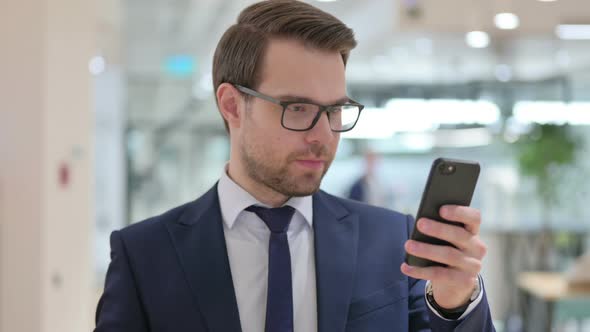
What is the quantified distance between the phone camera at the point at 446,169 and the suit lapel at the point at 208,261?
0.50 m

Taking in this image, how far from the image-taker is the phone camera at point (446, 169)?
130 centimetres

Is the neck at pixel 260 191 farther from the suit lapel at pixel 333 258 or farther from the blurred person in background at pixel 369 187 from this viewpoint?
the blurred person in background at pixel 369 187

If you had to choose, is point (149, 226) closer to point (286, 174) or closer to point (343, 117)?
point (286, 174)

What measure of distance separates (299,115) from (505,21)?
5.18m

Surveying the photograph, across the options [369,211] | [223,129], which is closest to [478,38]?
[223,129]

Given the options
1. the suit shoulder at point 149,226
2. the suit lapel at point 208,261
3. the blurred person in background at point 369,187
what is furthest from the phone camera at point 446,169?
the blurred person in background at point 369,187

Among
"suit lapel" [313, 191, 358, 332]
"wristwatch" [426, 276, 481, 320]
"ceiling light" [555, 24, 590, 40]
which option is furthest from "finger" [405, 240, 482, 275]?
"ceiling light" [555, 24, 590, 40]

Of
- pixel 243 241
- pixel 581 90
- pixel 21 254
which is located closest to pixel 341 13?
pixel 581 90

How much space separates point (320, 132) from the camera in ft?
4.78

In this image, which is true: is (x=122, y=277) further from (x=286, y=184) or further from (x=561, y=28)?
(x=561, y=28)

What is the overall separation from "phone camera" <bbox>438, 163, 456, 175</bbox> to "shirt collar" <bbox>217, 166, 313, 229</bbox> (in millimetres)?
396

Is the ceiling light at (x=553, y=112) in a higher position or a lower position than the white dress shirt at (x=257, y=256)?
higher

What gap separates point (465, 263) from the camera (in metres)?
1.25

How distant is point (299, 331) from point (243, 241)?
0.76 feet
